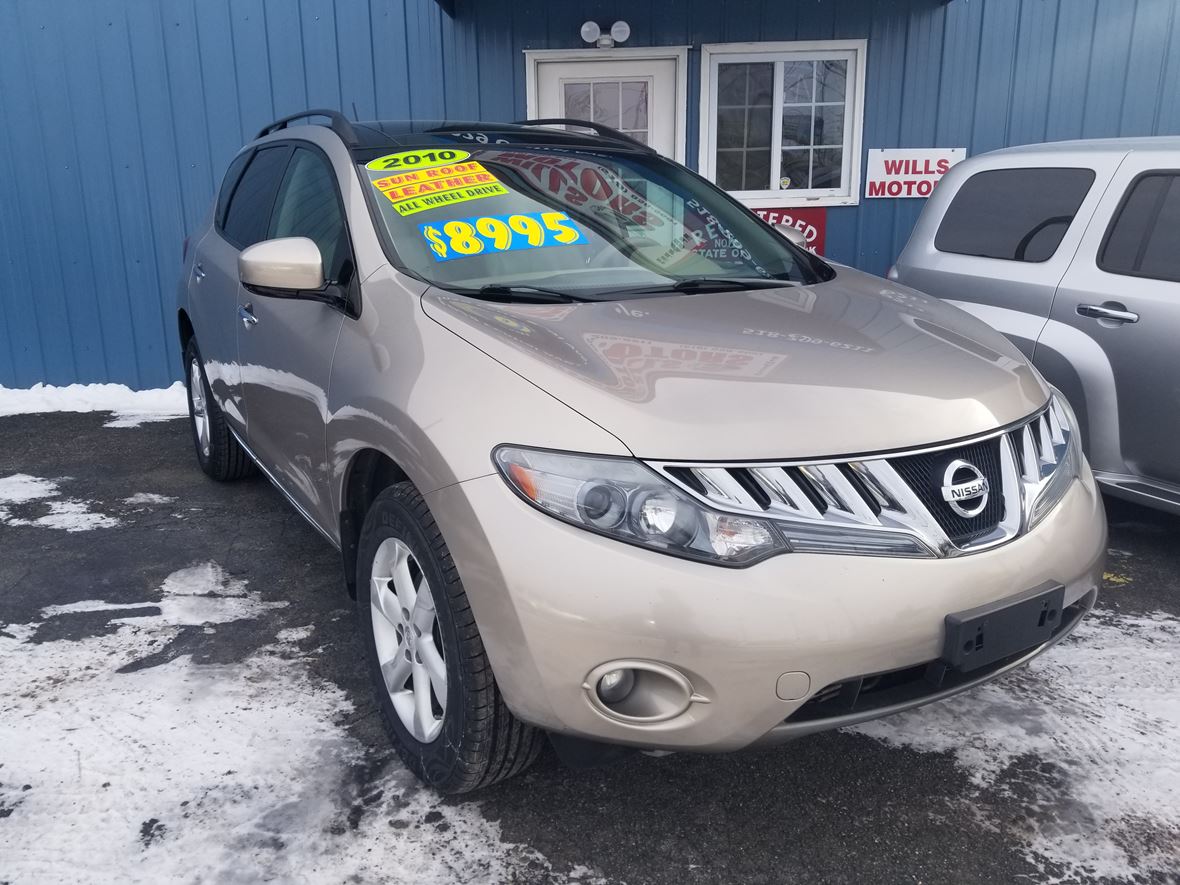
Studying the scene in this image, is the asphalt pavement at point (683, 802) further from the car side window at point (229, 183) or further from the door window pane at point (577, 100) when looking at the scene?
the door window pane at point (577, 100)

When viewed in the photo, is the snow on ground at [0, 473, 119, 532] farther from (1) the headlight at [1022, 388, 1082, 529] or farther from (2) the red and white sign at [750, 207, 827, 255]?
(2) the red and white sign at [750, 207, 827, 255]

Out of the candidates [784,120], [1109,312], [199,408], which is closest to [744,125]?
[784,120]

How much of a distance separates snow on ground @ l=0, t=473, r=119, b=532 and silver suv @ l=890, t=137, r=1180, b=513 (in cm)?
390

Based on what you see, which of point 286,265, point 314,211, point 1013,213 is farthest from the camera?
point 1013,213

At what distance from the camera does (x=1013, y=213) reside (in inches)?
159

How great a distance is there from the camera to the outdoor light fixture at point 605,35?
6.32 meters

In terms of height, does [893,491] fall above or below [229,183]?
below

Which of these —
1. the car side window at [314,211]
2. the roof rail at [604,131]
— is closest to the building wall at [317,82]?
the roof rail at [604,131]

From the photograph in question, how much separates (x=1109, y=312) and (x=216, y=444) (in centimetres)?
380

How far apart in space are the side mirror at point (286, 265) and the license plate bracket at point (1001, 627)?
1.80 metres

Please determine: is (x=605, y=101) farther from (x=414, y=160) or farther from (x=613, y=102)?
(x=414, y=160)

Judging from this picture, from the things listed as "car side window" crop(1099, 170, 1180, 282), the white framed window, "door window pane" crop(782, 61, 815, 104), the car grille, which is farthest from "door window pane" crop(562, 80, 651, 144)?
the car grille

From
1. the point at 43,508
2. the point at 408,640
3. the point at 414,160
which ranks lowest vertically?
the point at 43,508

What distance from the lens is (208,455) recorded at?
468 centimetres
